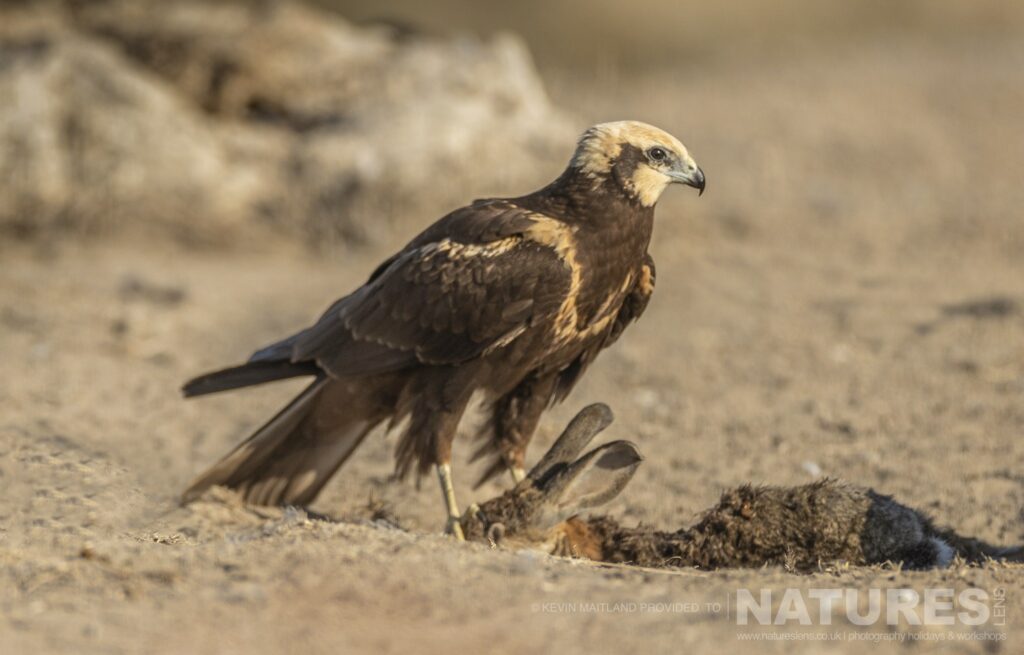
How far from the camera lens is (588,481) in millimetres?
5070

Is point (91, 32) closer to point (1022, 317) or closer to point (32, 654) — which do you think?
point (1022, 317)

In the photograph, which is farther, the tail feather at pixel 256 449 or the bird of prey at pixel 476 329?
the tail feather at pixel 256 449

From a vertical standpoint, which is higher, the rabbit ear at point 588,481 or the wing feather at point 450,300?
the wing feather at point 450,300

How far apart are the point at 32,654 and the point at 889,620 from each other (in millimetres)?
2193

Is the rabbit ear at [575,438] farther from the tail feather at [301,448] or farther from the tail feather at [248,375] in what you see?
the tail feather at [248,375]

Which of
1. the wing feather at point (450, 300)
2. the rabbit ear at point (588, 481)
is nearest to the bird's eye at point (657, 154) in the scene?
the wing feather at point (450, 300)

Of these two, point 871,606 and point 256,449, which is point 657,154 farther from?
point 871,606

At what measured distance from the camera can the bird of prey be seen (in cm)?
521

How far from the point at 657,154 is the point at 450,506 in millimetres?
1536

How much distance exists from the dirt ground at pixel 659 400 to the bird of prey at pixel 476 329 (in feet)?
1.05

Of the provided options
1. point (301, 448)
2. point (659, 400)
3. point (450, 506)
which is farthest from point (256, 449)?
point (659, 400)

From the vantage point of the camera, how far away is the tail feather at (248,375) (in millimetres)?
5770

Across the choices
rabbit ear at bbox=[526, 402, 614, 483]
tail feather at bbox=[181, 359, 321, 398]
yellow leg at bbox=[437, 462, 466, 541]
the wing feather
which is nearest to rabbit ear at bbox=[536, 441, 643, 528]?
rabbit ear at bbox=[526, 402, 614, 483]

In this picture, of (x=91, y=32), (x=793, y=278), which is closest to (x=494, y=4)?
(x=91, y=32)
